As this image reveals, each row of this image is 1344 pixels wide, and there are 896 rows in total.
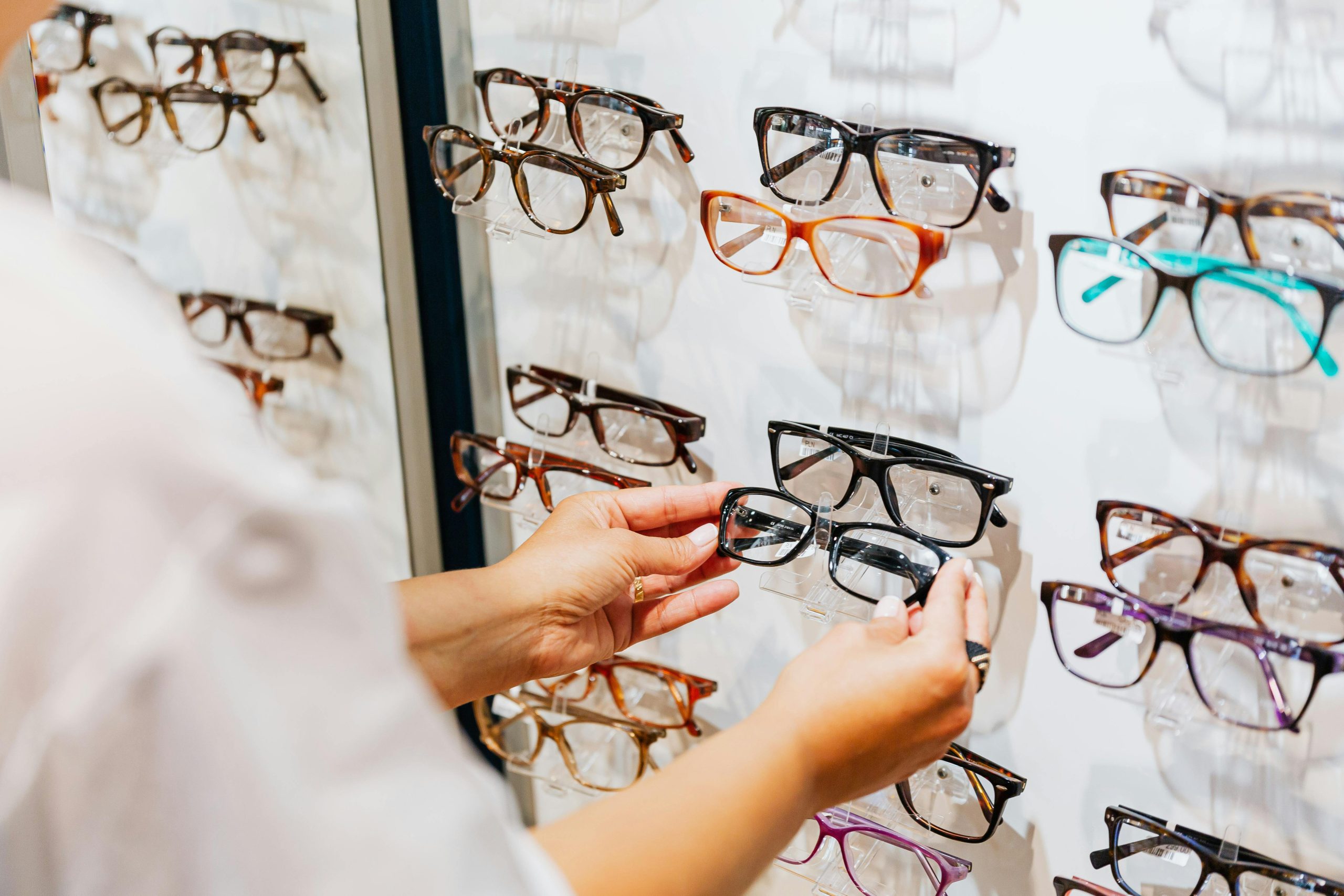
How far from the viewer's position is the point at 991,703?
1007 mm

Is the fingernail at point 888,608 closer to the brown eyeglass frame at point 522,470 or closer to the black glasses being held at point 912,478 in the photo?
the black glasses being held at point 912,478

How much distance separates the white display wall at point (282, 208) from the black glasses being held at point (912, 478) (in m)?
0.59

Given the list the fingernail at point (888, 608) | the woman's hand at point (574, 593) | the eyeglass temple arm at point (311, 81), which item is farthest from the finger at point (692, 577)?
the eyeglass temple arm at point (311, 81)

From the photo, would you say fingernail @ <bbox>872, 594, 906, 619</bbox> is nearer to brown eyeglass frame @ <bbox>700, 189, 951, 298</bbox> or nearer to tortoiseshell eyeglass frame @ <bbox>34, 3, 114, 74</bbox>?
brown eyeglass frame @ <bbox>700, 189, 951, 298</bbox>

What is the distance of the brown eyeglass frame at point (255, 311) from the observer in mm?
1329

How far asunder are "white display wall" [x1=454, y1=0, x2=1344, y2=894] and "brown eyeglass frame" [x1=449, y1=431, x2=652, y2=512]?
75 mm

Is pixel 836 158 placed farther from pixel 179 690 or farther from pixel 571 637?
pixel 179 690

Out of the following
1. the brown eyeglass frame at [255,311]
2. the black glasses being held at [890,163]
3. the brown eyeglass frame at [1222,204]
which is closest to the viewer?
the brown eyeglass frame at [1222,204]

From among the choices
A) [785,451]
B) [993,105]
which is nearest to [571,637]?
[785,451]

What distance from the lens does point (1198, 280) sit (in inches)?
30.9

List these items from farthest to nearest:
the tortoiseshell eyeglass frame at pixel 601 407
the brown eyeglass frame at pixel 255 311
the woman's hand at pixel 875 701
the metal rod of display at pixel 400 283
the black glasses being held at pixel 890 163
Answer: the brown eyeglass frame at pixel 255 311
the metal rod of display at pixel 400 283
the tortoiseshell eyeglass frame at pixel 601 407
the black glasses being held at pixel 890 163
the woman's hand at pixel 875 701

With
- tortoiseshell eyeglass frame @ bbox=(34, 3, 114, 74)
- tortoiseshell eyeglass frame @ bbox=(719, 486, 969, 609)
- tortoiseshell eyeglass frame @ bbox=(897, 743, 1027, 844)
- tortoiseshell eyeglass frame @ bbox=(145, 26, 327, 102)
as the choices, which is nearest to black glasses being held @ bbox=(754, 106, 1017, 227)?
tortoiseshell eyeglass frame @ bbox=(719, 486, 969, 609)

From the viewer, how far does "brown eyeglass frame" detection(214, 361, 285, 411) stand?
1.36 m

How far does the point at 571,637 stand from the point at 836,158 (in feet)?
1.51
